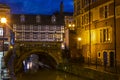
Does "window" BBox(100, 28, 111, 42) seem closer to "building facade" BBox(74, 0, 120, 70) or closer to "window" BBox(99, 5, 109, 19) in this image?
"building facade" BBox(74, 0, 120, 70)

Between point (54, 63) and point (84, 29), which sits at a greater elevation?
point (84, 29)

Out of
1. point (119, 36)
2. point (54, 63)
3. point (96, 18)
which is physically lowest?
point (54, 63)

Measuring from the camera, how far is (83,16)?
169 ft

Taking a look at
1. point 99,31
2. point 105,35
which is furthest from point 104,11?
point 105,35

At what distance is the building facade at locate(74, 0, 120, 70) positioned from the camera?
126 ft

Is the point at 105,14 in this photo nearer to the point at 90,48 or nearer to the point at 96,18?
the point at 96,18

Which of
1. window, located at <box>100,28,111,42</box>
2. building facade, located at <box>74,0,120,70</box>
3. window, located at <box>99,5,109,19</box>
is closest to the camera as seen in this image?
building facade, located at <box>74,0,120,70</box>

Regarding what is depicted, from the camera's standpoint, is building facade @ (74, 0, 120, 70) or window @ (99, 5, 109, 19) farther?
window @ (99, 5, 109, 19)

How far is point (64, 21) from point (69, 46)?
96.6 ft

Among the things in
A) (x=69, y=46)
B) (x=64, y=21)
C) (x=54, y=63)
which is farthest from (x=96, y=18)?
(x=64, y=21)

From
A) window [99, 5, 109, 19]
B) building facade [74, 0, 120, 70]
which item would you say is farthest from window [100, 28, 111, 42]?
window [99, 5, 109, 19]

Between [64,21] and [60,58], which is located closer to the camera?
[60,58]

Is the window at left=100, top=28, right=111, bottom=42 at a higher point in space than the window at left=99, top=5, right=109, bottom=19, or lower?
lower

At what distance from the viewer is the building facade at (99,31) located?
38.5 meters
